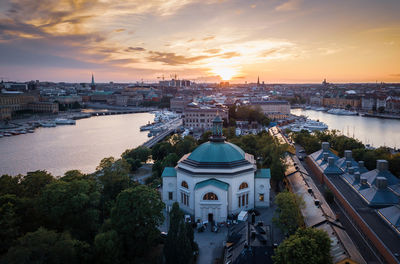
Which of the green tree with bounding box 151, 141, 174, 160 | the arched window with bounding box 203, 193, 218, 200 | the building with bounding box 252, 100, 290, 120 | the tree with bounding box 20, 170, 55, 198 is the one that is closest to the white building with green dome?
the arched window with bounding box 203, 193, 218, 200

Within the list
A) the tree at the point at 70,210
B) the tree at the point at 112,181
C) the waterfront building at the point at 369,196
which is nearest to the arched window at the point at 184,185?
the tree at the point at 112,181

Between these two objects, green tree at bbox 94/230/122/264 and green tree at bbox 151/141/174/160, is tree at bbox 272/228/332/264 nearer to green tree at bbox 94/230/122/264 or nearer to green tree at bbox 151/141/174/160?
green tree at bbox 94/230/122/264

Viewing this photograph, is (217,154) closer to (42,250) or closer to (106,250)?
(106,250)

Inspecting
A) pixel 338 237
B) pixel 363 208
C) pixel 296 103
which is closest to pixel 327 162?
pixel 363 208

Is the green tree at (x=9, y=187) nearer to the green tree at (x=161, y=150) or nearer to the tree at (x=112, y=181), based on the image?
the tree at (x=112, y=181)

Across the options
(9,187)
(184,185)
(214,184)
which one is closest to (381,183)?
(214,184)

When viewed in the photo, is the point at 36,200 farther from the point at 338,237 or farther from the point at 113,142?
the point at 113,142
